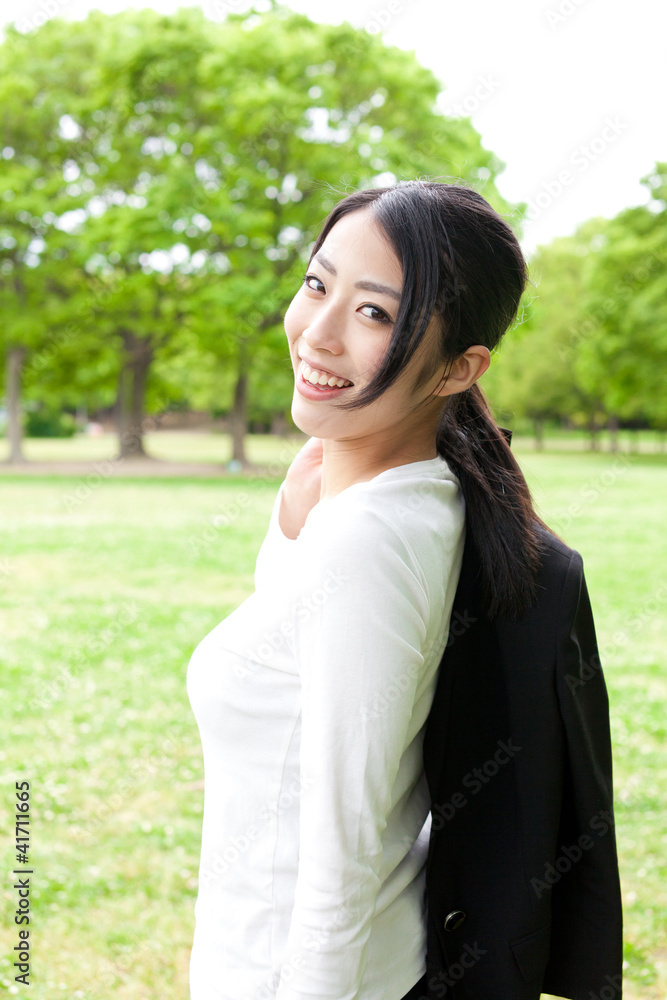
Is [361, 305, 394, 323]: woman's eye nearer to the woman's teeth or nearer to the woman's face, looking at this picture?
the woman's face

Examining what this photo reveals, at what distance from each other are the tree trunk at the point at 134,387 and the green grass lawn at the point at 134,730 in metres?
12.4

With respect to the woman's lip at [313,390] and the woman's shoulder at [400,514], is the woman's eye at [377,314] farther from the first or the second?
the woman's shoulder at [400,514]

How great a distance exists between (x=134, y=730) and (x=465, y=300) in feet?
16.0

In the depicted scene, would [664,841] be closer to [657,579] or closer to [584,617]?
[584,617]

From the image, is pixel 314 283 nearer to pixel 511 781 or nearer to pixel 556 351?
pixel 511 781

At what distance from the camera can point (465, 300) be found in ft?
4.13

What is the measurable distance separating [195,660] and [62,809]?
3.60m

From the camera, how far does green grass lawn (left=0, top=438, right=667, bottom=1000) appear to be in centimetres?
341

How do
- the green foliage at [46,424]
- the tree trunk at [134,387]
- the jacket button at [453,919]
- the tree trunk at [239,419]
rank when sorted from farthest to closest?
the green foliage at [46,424], the tree trunk at [134,387], the tree trunk at [239,419], the jacket button at [453,919]

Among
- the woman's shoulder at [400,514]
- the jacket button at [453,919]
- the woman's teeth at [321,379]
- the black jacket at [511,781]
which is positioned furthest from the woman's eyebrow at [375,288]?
the jacket button at [453,919]

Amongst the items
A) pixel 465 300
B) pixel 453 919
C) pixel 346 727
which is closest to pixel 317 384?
pixel 465 300

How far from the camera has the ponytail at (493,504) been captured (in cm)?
130

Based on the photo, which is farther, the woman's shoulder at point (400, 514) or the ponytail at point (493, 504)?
the ponytail at point (493, 504)

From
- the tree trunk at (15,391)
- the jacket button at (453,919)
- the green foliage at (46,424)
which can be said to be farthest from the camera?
the green foliage at (46,424)
